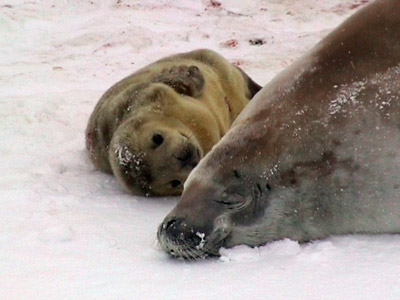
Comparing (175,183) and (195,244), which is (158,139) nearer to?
(175,183)

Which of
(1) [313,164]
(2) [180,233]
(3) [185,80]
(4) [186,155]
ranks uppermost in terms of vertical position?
(1) [313,164]

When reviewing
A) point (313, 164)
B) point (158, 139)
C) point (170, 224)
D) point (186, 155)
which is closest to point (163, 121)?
point (158, 139)

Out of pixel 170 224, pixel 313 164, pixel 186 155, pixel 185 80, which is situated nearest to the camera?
pixel 313 164

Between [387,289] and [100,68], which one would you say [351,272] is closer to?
[387,289]

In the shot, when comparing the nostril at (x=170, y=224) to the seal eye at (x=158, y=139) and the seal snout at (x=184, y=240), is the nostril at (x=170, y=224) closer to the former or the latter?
the seal snout at (x=184, y=240)

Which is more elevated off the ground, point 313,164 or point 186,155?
point 313,164

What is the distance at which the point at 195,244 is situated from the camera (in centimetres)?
288

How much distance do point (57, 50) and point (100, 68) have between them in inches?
39.8

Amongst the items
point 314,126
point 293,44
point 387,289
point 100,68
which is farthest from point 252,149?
point 293,44

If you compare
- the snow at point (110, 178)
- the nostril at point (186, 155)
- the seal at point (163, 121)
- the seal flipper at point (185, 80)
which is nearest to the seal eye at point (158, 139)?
the seal at point (163, 121)

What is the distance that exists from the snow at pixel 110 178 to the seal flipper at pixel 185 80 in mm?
774

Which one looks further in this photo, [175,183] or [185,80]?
[185,80]

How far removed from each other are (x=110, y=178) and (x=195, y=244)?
189 centimetres

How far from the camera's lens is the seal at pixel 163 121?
13.9 ft
